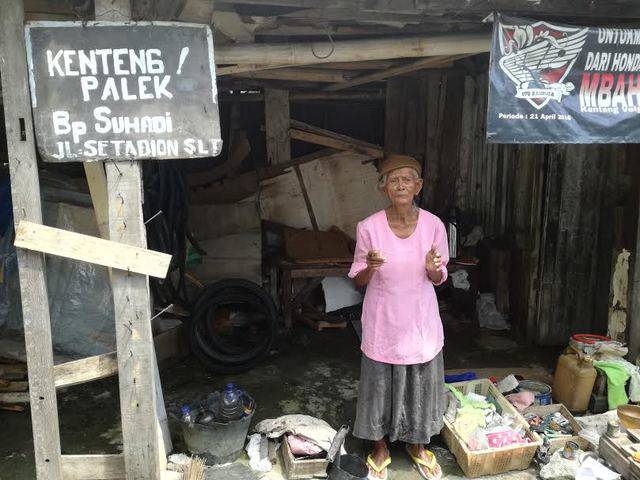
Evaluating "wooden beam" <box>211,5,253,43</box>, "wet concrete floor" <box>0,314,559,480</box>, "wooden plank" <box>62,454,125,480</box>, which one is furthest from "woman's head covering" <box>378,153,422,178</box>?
"wooden plank" <box>62,454,125,480</box>

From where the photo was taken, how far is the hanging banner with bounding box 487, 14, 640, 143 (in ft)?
11.7

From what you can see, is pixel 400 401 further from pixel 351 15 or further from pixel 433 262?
pixel 351 15

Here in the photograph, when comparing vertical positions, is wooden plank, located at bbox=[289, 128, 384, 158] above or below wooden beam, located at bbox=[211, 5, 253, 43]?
below

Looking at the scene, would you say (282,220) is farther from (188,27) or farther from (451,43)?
(188,27)

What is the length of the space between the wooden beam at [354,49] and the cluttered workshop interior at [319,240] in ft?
0.07

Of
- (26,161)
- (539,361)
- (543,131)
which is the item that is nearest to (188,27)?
(26,161)

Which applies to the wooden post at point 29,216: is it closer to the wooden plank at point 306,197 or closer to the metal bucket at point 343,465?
the metal bucket at point 343,465

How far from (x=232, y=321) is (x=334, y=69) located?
3.08 meters

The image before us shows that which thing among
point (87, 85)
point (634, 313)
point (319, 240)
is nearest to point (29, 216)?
point (87, 85)

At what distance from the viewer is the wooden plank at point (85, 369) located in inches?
118

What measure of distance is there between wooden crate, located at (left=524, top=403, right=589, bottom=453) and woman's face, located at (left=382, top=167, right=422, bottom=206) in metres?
2.20

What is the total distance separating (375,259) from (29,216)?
204cm

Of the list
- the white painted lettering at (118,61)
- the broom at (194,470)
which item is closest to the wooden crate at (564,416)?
the broom at (194,470)

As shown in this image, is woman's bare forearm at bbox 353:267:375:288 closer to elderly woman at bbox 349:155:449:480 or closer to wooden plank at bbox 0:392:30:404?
elderly woman at bbox 349:155:449:480
